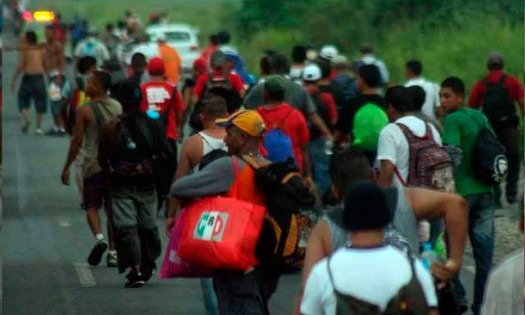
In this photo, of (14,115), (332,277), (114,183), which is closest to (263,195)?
(332,277)

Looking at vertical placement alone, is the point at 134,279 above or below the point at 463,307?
below

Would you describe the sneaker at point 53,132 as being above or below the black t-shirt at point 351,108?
below

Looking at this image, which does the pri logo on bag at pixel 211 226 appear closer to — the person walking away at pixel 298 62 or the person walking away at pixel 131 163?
the person walking away at pixel 131 163

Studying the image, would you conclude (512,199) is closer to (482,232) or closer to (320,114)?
(320,114)

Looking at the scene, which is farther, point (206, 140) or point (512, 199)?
point (512, 199)

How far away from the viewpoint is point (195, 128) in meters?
15.6

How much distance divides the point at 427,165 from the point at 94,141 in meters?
4.85

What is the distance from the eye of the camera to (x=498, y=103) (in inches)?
731

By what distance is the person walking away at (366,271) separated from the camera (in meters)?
6.49

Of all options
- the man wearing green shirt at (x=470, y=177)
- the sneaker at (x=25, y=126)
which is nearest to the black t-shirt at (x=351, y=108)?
the man wearing green shirt at (x=470, y=177)

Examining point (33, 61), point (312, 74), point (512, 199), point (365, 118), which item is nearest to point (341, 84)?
point (312, 74)

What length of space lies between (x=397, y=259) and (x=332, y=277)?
0.25 m

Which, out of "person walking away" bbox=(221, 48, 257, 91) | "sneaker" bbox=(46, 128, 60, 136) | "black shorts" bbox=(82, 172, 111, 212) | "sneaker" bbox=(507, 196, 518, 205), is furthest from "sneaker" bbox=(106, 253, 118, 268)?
"sneaker" bbox=(46, 128, 60, 136)

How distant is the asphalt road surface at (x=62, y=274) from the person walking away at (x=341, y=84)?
2527 mm
